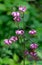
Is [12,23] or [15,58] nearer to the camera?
[15,58]

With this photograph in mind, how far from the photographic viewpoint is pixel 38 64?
272cm

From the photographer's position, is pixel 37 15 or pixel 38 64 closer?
pixel 38 64

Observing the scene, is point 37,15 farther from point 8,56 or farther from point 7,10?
point 8,56

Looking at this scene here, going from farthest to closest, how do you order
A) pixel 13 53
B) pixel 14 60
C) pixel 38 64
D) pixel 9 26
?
1. pixel 9 26
2. pixel 13 53
3. pixel 14 60
4. pixel 38 64

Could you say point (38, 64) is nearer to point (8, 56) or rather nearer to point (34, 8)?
point (8, 56)

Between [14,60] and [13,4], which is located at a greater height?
[13,4]

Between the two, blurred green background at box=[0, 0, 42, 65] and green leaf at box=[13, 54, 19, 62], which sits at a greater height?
blurred green background at box=[0, 0, 42, 65]

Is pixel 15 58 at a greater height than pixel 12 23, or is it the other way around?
pixel 12 23

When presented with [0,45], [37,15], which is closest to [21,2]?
[37,15]

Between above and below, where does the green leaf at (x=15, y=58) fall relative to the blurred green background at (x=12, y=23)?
below

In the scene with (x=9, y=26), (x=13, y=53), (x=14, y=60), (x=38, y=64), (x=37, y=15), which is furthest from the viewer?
(x=37, y=15)

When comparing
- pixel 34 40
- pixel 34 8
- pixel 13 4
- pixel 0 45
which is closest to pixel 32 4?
pixel 34 8

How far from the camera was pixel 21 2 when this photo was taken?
4.00m

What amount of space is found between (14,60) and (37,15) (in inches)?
45.5
